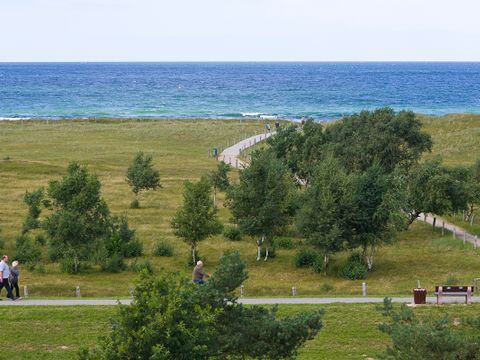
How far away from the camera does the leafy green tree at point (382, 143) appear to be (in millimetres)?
47750

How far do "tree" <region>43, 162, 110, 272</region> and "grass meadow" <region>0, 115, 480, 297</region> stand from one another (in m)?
1.22

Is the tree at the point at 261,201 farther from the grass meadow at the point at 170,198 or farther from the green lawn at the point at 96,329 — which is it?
the green lawn at the point at 96,329

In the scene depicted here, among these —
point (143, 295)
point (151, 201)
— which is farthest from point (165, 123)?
point (143, 295)

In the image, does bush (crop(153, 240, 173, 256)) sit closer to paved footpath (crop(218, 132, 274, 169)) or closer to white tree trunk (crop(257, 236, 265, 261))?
white tree trunk (crop(257, 236, 265, 261))

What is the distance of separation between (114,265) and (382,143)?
2187cm

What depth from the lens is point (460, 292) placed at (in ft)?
76.5

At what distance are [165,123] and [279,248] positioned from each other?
223ft

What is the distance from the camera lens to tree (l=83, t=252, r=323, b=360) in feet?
40.6

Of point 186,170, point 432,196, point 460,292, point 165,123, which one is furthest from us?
point 165,123

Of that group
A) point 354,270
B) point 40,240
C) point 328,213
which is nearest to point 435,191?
point 328,213

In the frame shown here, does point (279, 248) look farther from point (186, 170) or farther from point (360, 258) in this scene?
point (186, 170)

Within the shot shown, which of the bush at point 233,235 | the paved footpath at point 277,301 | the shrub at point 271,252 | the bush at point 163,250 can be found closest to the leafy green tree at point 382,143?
the bush at point 233,235

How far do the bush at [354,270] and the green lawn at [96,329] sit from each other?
8627 mm

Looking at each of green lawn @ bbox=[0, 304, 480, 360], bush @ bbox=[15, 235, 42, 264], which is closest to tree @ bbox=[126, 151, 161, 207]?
bush @ bbox=[15, 235, 42, 264]
